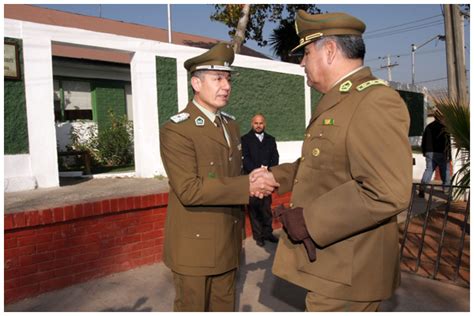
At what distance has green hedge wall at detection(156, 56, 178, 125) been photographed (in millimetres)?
7301

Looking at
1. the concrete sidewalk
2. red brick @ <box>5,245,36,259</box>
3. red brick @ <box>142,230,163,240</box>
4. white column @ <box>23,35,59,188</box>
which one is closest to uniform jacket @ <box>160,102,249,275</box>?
the concrete sidewalk

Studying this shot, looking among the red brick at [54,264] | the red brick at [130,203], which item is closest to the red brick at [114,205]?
the red brick at [130,203]

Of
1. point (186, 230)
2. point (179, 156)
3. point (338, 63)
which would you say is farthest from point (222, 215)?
point (338, 63)

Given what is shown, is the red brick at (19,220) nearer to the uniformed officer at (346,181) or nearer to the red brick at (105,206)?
the red brick at (105,206)

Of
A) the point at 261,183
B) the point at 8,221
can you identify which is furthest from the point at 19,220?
the point at 261,183

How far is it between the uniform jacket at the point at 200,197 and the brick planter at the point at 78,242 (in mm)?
1734

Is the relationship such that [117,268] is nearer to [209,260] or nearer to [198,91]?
[209,260]

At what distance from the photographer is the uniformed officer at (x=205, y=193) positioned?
7.81 feet

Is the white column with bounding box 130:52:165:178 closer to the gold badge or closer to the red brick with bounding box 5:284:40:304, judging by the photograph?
the red brick with bounding box 5:284:40:304

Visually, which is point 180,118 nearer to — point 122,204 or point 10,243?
point 122,204

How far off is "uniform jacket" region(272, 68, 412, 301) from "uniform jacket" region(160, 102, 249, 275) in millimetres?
543

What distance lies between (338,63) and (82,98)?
11.5 m

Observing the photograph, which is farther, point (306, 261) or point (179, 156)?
point (179, 156)

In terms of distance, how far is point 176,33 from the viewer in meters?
18.9
